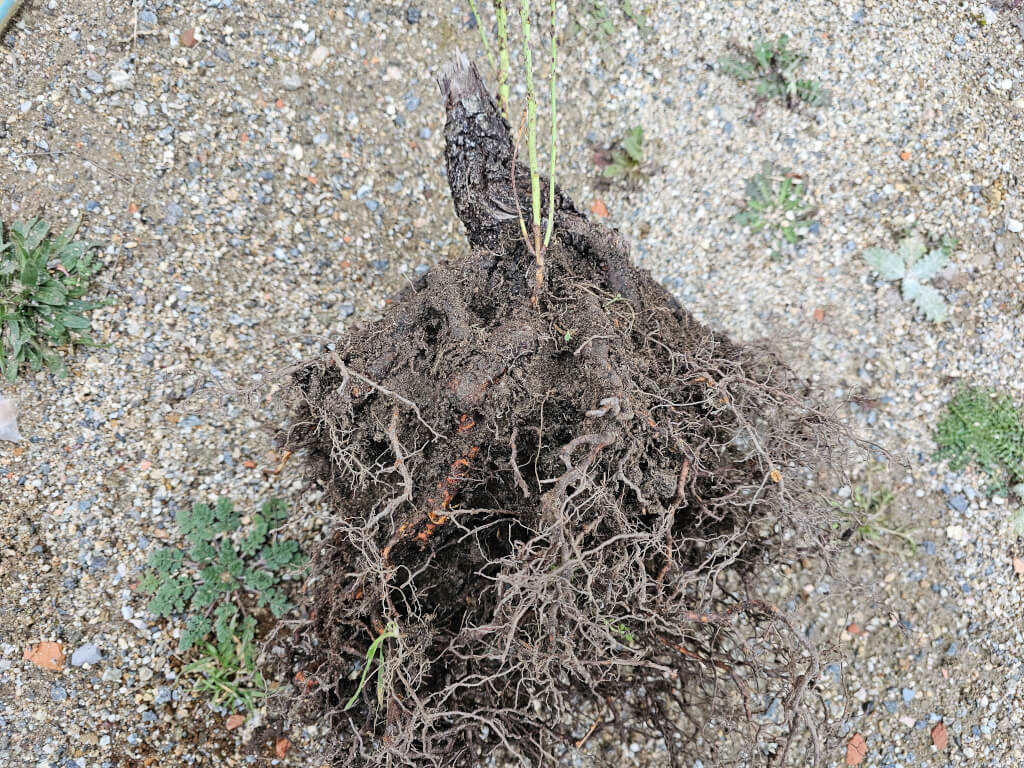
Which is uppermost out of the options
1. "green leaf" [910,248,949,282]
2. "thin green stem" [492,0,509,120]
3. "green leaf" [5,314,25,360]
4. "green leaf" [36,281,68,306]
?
"thin green stem" [492,0,509,120]

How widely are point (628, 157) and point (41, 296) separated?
1.46 m

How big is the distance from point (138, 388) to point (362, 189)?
0.71 m

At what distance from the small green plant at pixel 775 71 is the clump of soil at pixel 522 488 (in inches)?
32.1

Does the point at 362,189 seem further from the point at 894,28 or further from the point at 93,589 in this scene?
the point at 894,28

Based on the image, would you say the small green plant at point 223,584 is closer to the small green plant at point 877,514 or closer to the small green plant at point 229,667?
the small green plant at point 229,667

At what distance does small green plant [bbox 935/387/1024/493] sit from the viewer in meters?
1.68

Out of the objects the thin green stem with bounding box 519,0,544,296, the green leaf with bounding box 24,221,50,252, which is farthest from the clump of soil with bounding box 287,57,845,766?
the green leaf with bounding box 24,221,50,252

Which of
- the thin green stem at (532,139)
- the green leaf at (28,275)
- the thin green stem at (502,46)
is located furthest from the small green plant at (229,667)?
the thin green stem at (502,46)

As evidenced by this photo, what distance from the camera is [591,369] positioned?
1158 millimetres

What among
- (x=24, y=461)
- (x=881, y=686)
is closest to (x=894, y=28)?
(x=881, y=686)

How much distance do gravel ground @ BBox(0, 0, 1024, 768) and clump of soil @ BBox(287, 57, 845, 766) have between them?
329mm

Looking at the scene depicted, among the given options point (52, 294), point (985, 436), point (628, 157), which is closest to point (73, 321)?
point (52, 294)

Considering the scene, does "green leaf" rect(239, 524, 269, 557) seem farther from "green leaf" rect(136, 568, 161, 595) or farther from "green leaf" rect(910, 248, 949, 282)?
"green leaf" rect(910, 248, 949, 282)

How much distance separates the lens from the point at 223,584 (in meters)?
1.48
